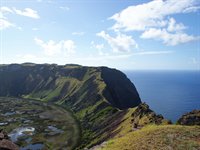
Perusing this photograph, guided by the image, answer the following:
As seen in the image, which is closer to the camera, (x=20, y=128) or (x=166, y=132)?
(x=166, y=132)

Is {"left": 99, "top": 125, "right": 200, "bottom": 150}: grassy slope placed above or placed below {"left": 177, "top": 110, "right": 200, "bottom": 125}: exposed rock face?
above

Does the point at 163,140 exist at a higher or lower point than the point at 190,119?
higher

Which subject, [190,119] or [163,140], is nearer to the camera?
[163,140]

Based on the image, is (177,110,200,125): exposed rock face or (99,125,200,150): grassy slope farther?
(177,110,200,125): exposed rock face

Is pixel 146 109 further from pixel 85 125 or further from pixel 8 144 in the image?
pixel 8 144

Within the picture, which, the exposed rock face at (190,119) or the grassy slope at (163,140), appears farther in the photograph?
the exposed rock face at (190,119)

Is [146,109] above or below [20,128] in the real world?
above

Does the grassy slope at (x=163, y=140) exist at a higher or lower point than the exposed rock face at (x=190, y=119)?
higher

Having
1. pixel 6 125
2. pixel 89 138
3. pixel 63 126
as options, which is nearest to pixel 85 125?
pixel 63 126
